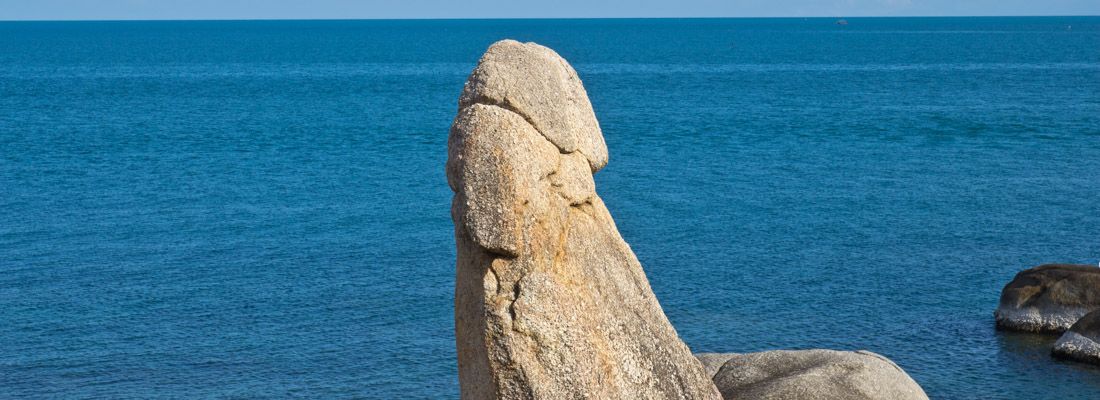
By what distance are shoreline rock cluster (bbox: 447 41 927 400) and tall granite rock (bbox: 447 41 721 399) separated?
0.01 metres

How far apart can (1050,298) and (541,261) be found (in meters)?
25.4

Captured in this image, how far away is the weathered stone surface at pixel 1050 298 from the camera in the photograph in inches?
1419

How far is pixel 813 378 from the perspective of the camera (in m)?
19.0

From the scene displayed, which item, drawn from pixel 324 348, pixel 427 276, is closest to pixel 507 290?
pixel 324 348

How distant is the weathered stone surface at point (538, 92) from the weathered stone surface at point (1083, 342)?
70.6ft

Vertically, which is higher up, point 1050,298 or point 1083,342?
point 1050,298

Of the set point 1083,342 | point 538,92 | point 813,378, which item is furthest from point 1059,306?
point 538,92

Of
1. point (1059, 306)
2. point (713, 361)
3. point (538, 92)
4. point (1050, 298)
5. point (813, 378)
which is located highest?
point (538, 92)

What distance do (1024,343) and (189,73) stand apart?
148 meters

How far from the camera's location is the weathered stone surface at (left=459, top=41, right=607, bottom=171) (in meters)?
16.0

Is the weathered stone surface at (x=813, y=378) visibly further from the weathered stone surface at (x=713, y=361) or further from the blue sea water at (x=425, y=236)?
the blue sea water at (x=425, y=236)

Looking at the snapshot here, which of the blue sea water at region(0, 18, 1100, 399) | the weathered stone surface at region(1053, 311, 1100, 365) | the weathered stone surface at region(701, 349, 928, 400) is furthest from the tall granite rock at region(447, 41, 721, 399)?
the weathered stone surface at region(1053, 311, 1100, 365)

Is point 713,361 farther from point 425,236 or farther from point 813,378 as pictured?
point 425,236

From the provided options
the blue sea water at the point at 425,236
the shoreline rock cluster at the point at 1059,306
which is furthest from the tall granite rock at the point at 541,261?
the shoreline rock cluster at the point at 1059,306
